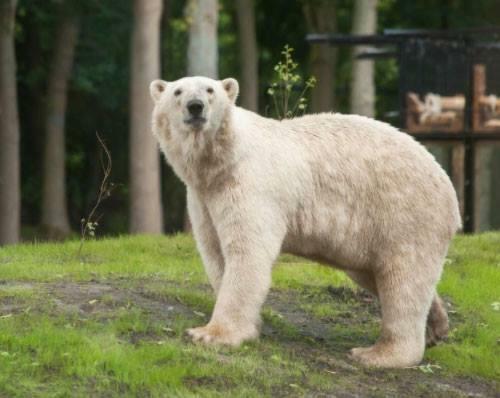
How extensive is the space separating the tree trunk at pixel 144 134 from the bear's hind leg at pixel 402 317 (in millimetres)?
10707

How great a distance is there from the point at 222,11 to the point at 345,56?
348 centimetres

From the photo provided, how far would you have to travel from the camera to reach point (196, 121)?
7.52m

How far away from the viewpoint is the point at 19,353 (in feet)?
22.8

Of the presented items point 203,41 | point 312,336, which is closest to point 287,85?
point 312,336

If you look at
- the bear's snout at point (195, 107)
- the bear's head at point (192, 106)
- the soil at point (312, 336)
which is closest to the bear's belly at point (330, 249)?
the soil at point (312, 336)

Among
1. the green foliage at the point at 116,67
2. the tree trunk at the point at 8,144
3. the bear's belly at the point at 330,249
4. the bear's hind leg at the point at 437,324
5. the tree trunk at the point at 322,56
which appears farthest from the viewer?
the green foliage at the point at 116,67

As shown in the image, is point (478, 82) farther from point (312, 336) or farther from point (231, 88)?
point (231, 88)

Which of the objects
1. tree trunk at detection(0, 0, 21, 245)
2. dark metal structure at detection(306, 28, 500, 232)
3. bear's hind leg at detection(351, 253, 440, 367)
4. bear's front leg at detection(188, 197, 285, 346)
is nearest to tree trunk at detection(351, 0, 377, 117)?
dark metal structure at detection(306, 28, 500, 232)

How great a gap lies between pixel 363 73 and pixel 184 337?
14280 millimetres

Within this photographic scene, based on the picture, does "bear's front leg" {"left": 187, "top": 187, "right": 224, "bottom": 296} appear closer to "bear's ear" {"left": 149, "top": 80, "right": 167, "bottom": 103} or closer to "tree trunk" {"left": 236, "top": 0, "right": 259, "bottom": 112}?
"bear's ear" {"left": 149, "top": 80, "right": 167, "bottom": 103}

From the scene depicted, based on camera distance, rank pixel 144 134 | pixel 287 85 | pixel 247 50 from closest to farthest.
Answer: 1. pixel 287 85
2. pixel 144 134
3. pixel 247 50

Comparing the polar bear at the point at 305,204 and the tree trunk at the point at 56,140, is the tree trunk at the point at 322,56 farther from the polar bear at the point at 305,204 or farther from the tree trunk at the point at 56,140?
the polar bear at the point at 305,204

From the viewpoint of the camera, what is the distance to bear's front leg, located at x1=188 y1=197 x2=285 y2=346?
7.52 m

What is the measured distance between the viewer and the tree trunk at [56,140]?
901 inches
